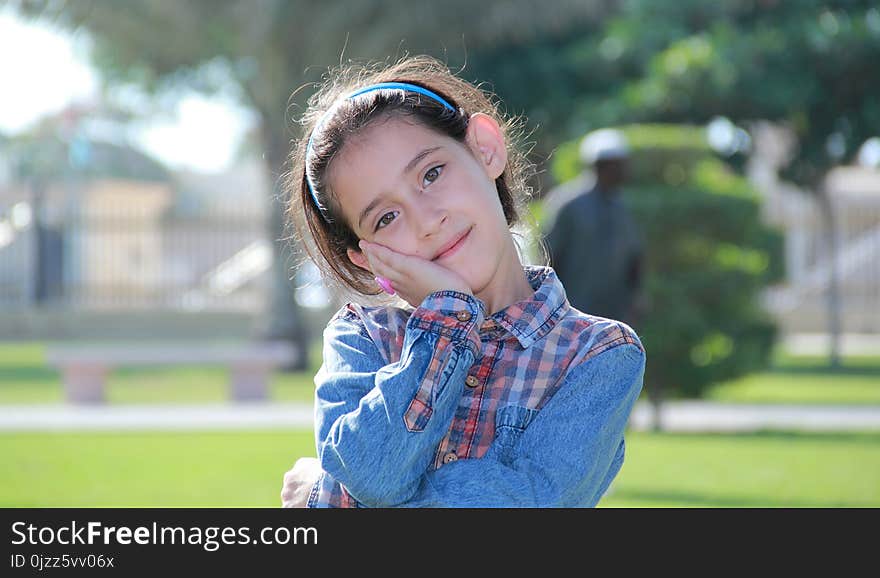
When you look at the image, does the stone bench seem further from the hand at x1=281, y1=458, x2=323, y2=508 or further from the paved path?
the hand at x1=281, y1=458, x2=323, y2=508

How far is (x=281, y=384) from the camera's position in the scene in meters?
16.5

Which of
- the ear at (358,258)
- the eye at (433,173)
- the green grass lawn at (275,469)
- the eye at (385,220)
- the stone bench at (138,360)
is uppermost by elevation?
the stone bench at (138,360)

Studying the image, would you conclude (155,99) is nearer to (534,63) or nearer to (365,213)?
(534,63)

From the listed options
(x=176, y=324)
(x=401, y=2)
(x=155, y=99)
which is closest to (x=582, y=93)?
(x=401, y=2)

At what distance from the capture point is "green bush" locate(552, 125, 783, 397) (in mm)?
10617

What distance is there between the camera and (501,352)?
2.02 meters

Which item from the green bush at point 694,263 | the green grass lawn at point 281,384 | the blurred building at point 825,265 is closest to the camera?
the green bush at point 694,263

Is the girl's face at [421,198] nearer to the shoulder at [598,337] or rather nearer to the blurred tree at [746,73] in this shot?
the shoulder at [598,337]

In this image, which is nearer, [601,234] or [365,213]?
[365,213]

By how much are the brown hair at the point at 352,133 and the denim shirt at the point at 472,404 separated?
0.69 ft

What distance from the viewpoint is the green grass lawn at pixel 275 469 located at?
692 cm

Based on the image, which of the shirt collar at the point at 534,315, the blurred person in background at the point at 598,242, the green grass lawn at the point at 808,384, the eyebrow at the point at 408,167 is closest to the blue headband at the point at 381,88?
the eyebrow at the point at 408,167

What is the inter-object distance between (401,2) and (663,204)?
23.1ft

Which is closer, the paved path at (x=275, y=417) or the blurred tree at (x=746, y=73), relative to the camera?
the paved path at (x=275, y=417)
